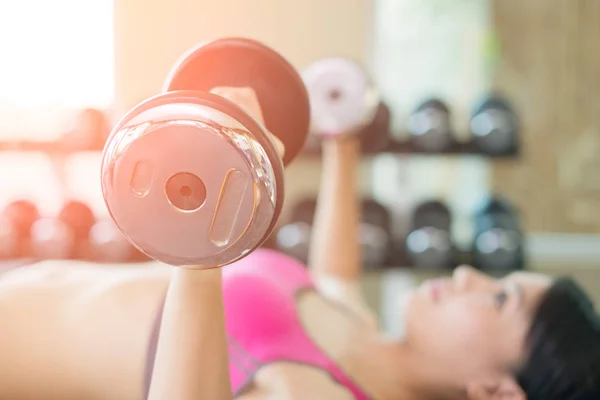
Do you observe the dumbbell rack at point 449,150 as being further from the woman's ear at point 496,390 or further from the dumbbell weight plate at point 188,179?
the dumbbell weight plate at point 188,179

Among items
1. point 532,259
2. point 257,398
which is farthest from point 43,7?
point 532,259

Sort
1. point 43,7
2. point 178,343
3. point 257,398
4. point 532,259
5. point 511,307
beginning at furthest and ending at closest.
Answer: point 532,259 < point 43,7 < point 511,307 < point 257,398 < point 178,343

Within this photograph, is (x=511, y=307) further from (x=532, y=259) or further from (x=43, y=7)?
(x=532, y=259)

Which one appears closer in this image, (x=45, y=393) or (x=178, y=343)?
(x=178, y=343)

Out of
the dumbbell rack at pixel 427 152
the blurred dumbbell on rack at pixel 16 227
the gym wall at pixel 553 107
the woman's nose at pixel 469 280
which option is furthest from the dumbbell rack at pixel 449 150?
the woman's nose at pixel 469 280

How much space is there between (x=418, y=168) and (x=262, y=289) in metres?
1.49

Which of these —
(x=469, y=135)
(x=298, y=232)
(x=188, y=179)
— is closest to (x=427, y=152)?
(x=469, y=135)

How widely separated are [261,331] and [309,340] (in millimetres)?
100

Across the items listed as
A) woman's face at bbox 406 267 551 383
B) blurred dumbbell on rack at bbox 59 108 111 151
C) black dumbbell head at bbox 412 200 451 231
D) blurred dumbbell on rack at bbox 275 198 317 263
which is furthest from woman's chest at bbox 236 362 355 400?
black dumbbell head at bbox 412 200 451 231

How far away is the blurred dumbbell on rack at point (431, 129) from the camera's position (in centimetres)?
177

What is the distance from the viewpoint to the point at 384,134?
1569 millimetres

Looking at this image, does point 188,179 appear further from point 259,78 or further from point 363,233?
point 363,233

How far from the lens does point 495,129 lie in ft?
5.77

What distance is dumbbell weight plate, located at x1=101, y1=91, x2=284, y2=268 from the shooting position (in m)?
0.37
